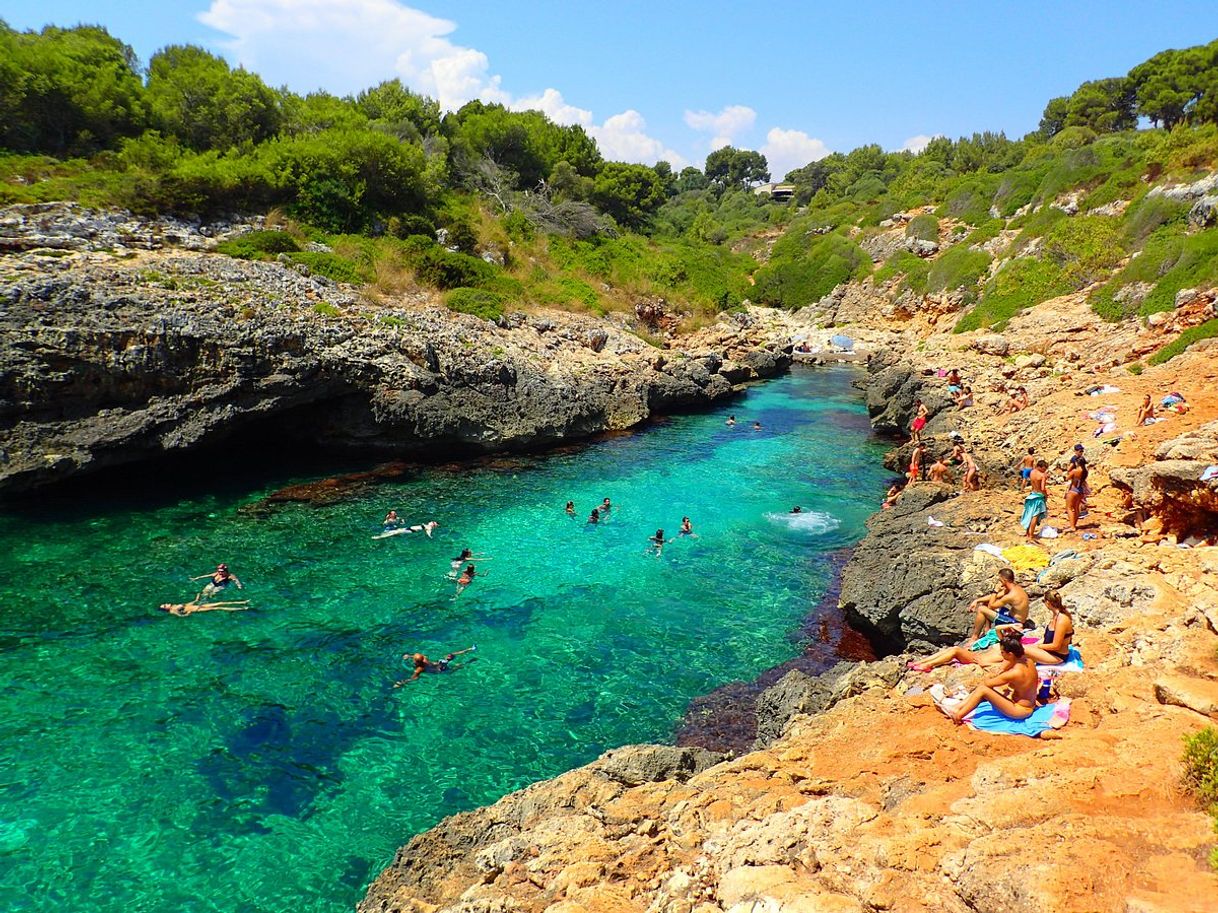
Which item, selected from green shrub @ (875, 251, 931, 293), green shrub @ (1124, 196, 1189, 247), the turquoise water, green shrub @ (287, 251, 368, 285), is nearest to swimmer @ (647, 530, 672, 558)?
the turquoise water

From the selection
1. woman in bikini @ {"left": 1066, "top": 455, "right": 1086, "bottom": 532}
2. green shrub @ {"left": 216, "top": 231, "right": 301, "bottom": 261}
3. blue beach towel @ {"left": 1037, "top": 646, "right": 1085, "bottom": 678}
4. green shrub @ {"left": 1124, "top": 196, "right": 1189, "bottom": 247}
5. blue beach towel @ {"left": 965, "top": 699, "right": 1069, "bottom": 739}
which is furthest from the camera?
green shrub @ {"left": 1124, "top": 196, "right": 1189, "bottom": 247}

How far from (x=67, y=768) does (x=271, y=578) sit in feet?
19.9

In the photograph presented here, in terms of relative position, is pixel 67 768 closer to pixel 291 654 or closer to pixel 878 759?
pixel 291 654

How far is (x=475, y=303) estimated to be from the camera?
31.1m

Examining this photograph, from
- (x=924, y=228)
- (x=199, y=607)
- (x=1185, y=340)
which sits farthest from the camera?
(x=924, y=228)

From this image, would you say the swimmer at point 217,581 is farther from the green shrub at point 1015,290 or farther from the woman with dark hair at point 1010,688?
the green shrub at point 1015,290

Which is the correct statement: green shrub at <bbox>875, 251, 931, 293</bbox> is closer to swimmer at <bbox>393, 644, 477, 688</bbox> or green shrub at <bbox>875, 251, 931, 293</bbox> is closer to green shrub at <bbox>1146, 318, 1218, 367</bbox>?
green shrub at <bbox>1146, 318, 1218, 367</bbox>

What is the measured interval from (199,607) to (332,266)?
18.9 m

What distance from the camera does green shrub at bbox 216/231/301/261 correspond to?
84.2ft

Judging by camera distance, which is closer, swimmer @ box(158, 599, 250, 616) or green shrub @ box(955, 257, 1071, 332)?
swimmer @ box(158, 599, 250, 616)

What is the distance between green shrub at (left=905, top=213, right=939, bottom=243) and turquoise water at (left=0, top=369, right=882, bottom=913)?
152 feet

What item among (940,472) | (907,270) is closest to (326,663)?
(940,472)

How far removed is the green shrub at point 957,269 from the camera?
157ft

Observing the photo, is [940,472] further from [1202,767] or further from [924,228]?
[924,228]
